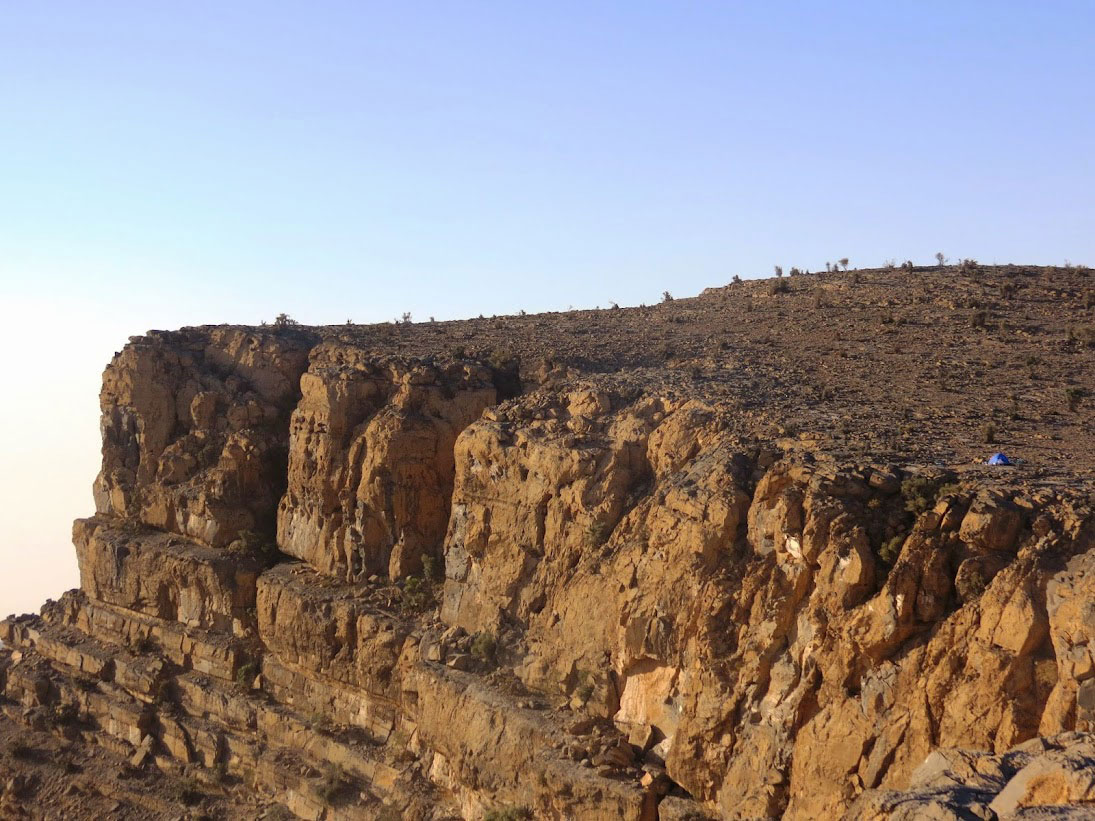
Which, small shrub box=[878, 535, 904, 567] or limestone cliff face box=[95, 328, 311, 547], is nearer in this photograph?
small shrub box=[878, 535, 904, 567]

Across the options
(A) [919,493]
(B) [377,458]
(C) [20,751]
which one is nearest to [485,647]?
(B) [377,458]

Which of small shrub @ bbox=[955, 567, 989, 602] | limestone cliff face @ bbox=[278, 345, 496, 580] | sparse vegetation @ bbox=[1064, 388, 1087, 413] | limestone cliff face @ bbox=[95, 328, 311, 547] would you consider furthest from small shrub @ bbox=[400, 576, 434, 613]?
sparse vegetation @ bbox=[1064, 388, 1087, 413]

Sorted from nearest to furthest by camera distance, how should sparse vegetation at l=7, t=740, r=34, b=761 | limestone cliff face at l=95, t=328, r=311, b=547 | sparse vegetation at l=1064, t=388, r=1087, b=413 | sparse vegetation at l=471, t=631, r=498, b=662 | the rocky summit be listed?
the rocky summit
sparse vegetation at l=1064, t=388, r=1087, b=413
sparse vegetation at l=471, t=631, r=498, b=662
sparse vegetation at l=7, t=740, r=34, b=761
limestone cliff face at l=95, t=328, r=311, b=547

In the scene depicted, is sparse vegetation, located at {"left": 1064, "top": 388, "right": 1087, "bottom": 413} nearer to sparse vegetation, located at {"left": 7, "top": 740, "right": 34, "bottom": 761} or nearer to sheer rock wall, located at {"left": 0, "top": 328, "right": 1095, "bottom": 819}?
sheer rock wall, located at {"left": 0, "top": 328, "right": 1095, "bottom": 819}

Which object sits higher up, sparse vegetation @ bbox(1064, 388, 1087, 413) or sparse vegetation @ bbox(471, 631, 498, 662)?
sparse vegetation @ bbox(1064, 388, 1087, 413)

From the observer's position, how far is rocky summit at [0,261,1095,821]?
14.5 metres

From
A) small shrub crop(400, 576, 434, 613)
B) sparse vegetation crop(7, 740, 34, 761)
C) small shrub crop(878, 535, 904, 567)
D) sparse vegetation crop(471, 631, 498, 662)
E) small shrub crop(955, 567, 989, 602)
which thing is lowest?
sparse vegetation crop(7, 740, 34, 761)

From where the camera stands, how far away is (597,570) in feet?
65.0

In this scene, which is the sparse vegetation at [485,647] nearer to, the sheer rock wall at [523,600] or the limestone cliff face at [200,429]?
the sheer rock wall at [523,600]

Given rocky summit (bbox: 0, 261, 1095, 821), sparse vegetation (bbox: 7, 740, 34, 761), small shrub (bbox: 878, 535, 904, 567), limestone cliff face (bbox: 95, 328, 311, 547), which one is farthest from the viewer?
limestone cliff face (bbox: 95, 328, 311, 547)

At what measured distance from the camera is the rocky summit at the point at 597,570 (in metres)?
14.5

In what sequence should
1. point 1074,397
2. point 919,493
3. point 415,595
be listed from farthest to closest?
point 415,595 → point 1074,397 → point 919,493

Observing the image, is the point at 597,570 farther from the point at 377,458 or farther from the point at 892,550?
the point at 377,458

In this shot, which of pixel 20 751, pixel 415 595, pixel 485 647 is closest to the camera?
pixel 485 647
